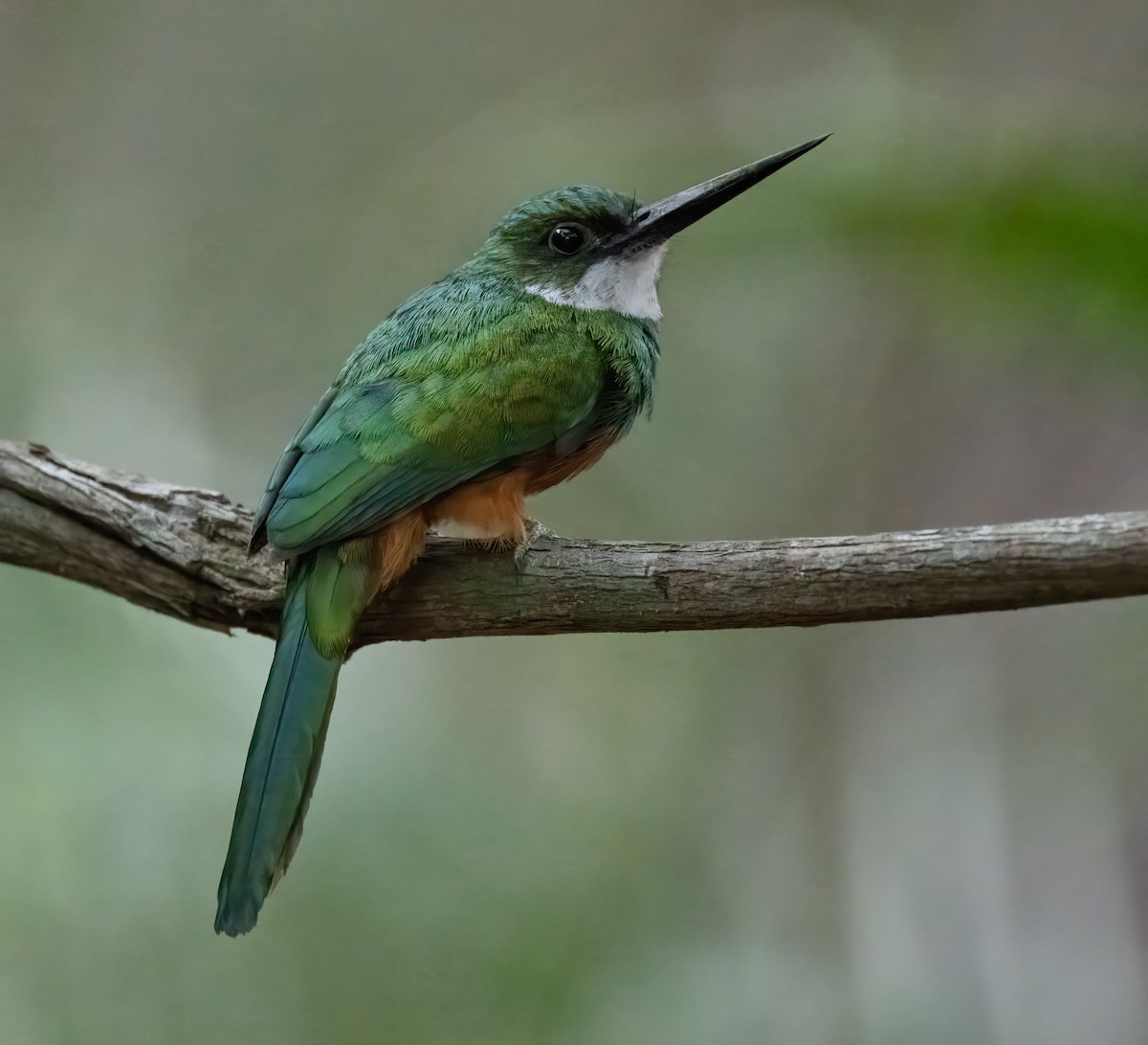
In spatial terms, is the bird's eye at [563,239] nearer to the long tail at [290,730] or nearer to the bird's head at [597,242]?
the bird's head at [597,242]

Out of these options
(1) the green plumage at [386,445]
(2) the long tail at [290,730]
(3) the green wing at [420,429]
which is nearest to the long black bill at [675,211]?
(1) the green plumage at [386,445]

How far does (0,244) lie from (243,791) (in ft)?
8.99

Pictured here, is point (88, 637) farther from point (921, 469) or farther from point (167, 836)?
point (921, 469)

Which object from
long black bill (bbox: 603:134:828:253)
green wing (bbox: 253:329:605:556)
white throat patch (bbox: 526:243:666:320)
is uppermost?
long black bill (bbox: 603:134:828:253)

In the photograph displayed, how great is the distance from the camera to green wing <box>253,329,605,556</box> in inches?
77.7

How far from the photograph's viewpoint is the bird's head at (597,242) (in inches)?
99.1

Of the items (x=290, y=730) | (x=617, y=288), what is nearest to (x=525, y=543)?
(x=290, y=730)

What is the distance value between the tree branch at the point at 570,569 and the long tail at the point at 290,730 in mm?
141

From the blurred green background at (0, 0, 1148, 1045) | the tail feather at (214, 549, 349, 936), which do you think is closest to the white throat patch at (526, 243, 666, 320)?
the blurred green background at (0, 0, 1148, 1045)

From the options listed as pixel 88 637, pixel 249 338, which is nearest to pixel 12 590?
pixel 88 637

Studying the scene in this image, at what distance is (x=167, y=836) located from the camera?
2.89 metres

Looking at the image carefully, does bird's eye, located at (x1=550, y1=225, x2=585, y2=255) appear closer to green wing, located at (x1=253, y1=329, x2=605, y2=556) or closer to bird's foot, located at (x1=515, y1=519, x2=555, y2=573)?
green wing, located at (x1=253, y1=329, x2=605, y2=556)

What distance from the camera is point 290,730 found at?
1.88 m

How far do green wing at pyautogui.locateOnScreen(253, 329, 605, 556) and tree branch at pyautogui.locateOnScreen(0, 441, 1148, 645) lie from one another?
0.62 feet
